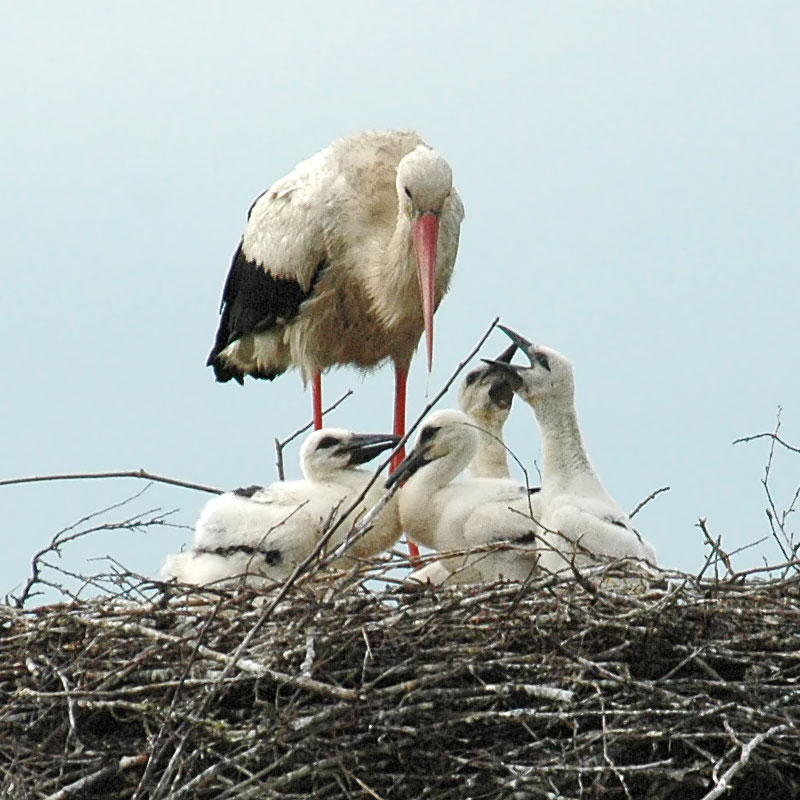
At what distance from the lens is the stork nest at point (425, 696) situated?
14.6 feet

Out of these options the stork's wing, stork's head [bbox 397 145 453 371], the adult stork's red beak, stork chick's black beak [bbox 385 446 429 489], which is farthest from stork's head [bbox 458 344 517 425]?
the stork's wing

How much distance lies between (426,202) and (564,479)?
1.67 meters

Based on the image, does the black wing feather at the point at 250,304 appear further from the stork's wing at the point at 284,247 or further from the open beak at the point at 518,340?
the open beak at the point at 518,340

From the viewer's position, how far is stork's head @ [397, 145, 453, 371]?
702 centimetres

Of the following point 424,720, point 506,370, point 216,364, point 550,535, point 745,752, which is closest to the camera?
point 745,752

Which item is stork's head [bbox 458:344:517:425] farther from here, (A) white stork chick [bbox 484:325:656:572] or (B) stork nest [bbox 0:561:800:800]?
(B) stork nest [bbox 0:561:800:800]

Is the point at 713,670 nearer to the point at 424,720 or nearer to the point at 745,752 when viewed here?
the point at 745,752

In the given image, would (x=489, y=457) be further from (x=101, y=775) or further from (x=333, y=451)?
(x=101, y=775)

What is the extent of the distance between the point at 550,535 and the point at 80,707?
4.85ft

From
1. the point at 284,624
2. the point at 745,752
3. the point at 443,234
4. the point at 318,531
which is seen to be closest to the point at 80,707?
the point at 284,624

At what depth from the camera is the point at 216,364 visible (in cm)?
850

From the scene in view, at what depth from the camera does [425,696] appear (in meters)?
4.56

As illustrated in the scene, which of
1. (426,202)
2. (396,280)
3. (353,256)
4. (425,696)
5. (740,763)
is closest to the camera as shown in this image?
(740,763)

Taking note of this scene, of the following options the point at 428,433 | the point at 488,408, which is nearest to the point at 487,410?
the point at 488,408
